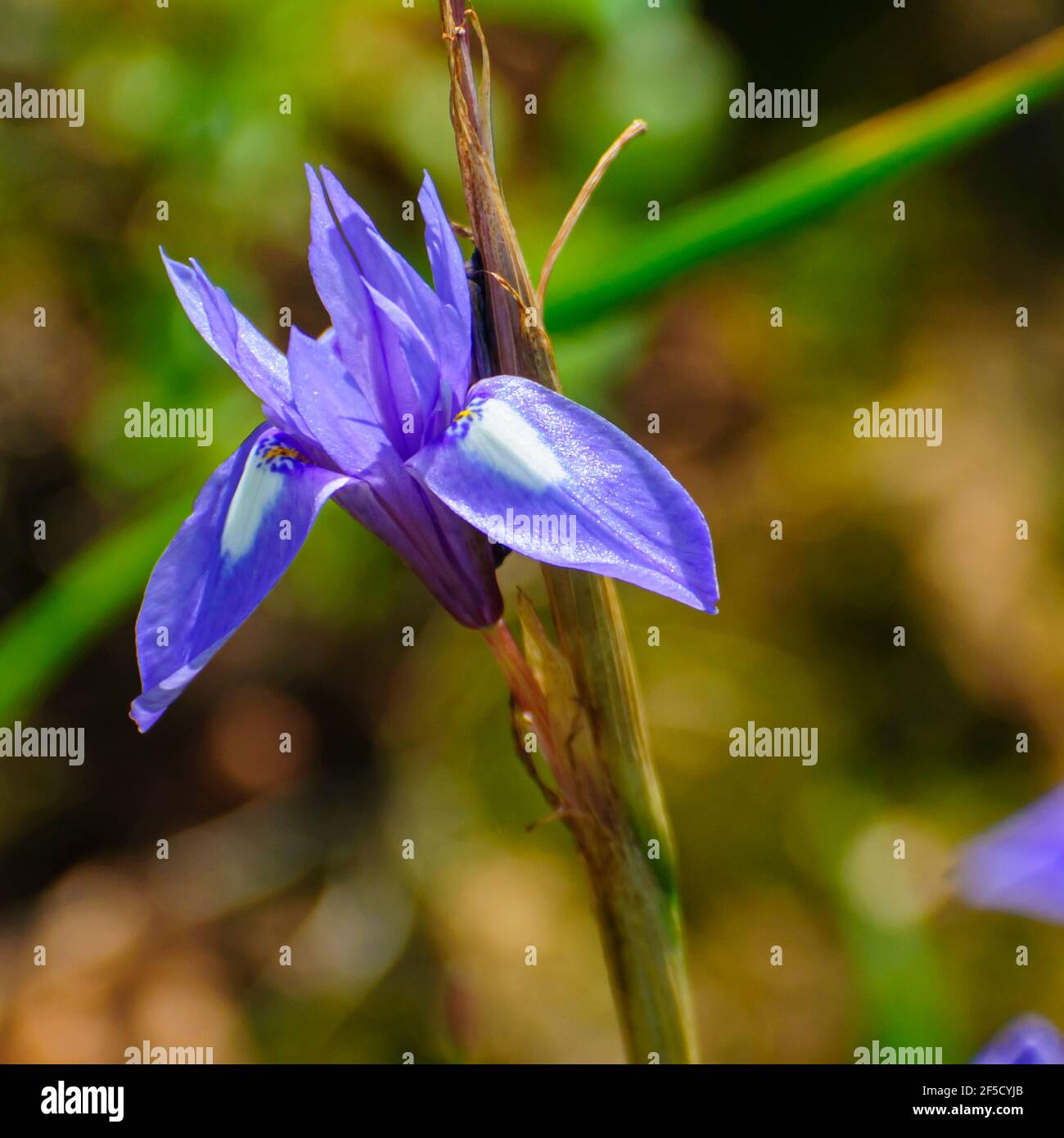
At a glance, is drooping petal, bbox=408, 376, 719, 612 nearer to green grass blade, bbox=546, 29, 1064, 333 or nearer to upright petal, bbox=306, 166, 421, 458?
upright petal, bbox=306, 166, 421, 458

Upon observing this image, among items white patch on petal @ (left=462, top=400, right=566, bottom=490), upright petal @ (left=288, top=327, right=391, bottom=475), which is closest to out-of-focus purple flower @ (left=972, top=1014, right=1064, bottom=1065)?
white patch on petal @ (left=462, top=400, right=566, bottom=490)

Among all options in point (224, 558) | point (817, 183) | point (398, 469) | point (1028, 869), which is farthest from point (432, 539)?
point (817, 183)

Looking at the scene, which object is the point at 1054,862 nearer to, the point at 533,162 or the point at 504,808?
the point at 504,808

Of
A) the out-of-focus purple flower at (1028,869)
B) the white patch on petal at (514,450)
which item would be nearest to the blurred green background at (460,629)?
the out-of-focus purple flower at (1028,869)

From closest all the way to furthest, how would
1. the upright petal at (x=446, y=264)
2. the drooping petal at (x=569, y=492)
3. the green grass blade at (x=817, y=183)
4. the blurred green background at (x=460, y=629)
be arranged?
the drooping petal at (x=569, y=492) → the upright petal at (x=446, y=264) → the green grass blade at (x=817, y=183) → the blurred green background at (x=460, y=629)

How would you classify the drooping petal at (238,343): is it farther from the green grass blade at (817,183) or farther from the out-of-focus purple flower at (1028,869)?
the out-of-focus purple flower at (1028,869)

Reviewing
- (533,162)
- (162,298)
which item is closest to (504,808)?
(162,298)

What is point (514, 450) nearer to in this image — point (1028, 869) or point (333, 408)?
point (333, 408)
